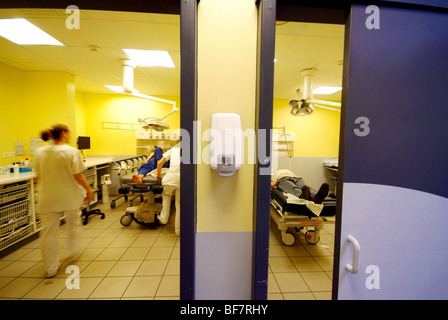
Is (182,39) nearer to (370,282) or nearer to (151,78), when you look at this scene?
(370,282)

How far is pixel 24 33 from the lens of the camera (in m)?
2.42

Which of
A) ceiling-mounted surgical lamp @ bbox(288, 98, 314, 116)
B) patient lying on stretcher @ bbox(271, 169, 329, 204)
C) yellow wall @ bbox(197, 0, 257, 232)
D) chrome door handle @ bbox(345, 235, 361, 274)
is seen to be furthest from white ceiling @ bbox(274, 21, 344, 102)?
chrome door handle @ bbox(345, 235, 361, 274)

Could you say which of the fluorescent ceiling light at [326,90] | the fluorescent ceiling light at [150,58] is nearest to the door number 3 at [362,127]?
the fluorescent ceiling light at [150,58]

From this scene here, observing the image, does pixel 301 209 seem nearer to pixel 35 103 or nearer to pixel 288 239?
pixel 288 239

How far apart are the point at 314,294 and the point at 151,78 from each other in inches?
178

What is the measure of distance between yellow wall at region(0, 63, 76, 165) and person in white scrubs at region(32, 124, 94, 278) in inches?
84.9

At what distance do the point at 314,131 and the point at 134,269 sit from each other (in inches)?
220

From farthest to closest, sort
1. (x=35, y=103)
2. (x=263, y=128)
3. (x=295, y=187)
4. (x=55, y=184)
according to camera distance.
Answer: (x=35, y=103) < (x=295, y=187) < (x=55, y=184) < (x=263, y=128)

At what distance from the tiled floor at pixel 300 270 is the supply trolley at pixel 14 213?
3471 mm

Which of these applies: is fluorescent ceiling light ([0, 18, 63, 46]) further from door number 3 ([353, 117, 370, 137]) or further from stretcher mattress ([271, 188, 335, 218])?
stretcher mattress ([271, 188, 335, 218])

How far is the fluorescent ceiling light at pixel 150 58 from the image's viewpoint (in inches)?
113

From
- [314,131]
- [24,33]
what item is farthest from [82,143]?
[314,131]

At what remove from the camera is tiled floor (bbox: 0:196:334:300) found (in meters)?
1.95

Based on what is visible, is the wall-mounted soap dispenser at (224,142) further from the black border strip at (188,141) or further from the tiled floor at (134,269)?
the tiled floor at (134,269)
